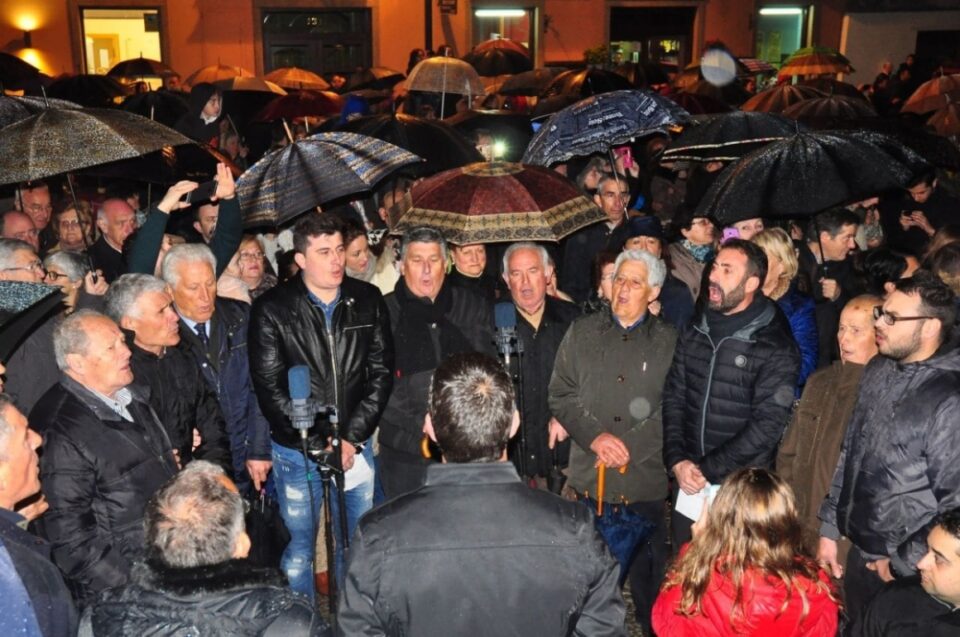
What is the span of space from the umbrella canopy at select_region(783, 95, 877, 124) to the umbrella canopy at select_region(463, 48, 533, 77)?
5999 millimetres

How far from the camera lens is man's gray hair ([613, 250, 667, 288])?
16.7ft

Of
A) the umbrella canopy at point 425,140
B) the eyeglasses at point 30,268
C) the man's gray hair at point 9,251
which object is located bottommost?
the eyeglasses at point 30,268

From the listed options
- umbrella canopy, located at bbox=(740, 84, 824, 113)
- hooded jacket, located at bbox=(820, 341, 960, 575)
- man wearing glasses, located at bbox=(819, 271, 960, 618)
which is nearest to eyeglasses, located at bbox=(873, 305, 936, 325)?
man wearing glasses, located at bbox=(819, 271, 960, 618)

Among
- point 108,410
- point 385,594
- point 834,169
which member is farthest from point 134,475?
point 834,169

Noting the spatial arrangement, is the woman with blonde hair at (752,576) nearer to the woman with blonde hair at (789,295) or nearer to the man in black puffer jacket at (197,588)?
the man in black puffer jacket at (197,588)

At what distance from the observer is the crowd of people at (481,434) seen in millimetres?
2908

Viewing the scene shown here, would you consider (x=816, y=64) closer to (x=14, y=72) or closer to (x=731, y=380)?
(x=14, y=72)

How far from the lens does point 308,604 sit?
118 inches

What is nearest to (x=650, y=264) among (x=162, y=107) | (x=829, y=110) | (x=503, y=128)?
(x=503, y=128)

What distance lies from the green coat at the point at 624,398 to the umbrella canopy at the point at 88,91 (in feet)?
32.7

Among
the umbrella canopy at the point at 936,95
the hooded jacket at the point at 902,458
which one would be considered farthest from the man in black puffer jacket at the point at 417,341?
the umbrella canopy at the point at 936,95

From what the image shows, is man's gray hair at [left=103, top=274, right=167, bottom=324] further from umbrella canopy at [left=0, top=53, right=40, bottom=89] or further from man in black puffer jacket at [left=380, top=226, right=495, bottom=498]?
umbrella canopy at [left=0, top=53, right=40, bottom=89]

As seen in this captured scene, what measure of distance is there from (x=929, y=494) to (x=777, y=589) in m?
1.05

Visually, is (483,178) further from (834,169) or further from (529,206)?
(834,169)
